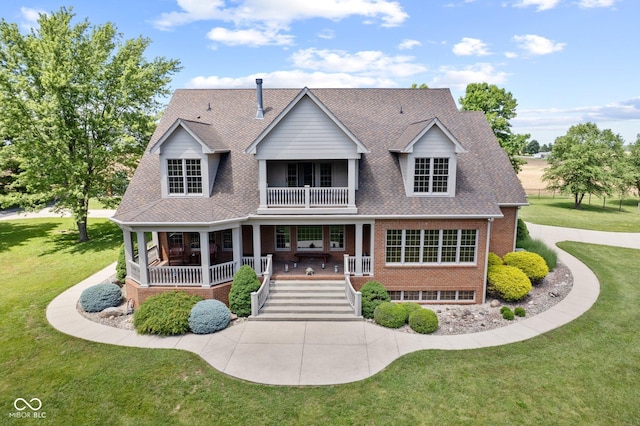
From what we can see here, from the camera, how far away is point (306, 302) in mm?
17141

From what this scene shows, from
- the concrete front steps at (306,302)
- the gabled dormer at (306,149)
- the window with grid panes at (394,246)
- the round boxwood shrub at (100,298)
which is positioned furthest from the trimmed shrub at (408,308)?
the round boxwood shrub at (100,298)

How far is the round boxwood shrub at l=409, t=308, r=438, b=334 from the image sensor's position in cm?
1520

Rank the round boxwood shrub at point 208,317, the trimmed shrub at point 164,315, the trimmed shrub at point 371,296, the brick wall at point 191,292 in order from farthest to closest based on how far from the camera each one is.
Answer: the brick wall at point 191,292 < the trimmed shrub at point 371,296 < the round boxwood shrub at point 208,317 < the trimmed shrub at point 164,315

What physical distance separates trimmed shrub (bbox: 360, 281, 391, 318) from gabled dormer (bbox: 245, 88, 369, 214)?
3.56 m

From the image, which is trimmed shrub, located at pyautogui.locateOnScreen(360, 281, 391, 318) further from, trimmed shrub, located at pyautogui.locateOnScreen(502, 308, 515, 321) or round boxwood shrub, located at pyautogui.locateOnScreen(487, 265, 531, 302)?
round boxwood shrub, located at pyautogui.locateOnScreen(487, 265, 531, 302)

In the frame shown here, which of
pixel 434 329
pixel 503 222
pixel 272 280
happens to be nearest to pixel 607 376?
pixel 434 329

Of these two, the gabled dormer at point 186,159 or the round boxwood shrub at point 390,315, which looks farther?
the gabled dormer at point 186,159

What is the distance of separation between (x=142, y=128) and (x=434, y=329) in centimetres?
2632

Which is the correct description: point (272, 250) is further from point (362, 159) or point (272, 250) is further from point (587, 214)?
point (587, 214)

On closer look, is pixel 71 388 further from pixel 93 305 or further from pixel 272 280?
pixel 272 280

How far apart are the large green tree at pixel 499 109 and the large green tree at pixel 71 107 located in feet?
106

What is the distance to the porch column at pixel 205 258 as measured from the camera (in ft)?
55.6

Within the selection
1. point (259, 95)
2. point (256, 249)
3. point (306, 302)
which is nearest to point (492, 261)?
point (306, 302)

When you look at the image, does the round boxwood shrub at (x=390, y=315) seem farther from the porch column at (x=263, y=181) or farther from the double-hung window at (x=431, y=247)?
the porch column at (x=263, y=181)
